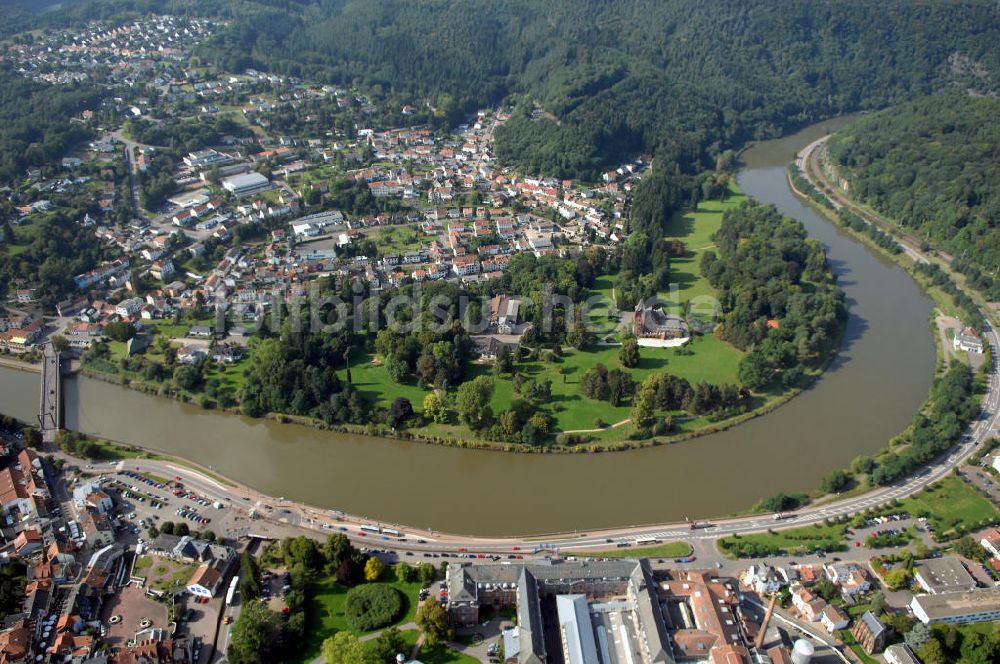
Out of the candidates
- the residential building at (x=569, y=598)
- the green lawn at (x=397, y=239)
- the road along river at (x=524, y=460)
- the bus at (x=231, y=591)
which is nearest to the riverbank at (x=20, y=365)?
the road along river at (x=524, y=460)

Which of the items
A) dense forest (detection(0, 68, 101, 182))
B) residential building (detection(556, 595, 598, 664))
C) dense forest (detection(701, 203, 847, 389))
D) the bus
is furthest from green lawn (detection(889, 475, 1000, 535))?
dense forest (detection(0, 68, 101, 182))

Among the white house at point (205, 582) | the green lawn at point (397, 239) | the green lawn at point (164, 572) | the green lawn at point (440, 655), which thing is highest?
the green lawn at point (397, 239)

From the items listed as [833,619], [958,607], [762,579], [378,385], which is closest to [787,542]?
[762,579]

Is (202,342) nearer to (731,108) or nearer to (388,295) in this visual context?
(388,295)

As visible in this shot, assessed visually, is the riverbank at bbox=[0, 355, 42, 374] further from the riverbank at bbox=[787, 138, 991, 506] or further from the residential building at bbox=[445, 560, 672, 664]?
the riverbank at bbox=[787, 138, 991, 506]

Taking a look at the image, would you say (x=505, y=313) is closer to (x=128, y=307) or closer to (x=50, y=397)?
(x=128, y=307)

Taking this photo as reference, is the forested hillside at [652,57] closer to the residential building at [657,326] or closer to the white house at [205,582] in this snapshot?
the residential building at [657,326]
